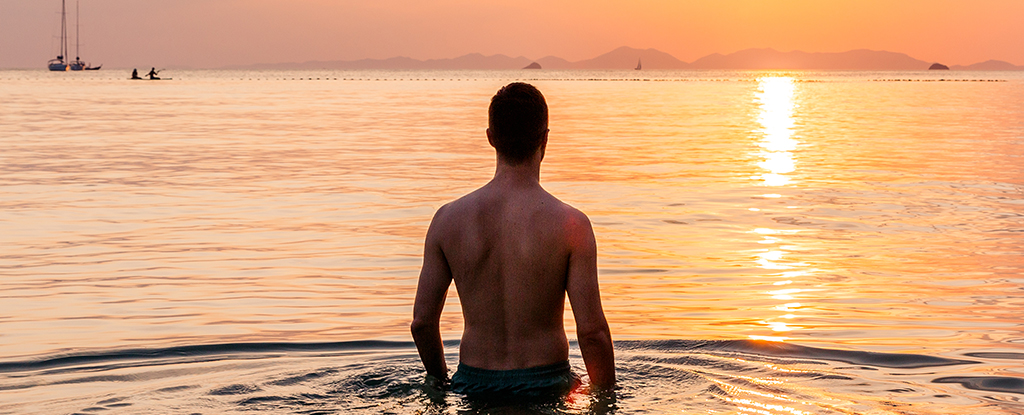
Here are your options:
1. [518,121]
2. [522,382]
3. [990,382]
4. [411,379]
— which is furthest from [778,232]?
[518,121]

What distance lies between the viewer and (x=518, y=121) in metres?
5.00

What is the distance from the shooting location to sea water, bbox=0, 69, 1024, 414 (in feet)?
21.3

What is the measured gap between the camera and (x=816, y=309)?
30.3ft

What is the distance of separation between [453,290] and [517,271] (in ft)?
17.9

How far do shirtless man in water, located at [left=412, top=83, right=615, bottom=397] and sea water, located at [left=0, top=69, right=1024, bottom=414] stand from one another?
0.76 feet

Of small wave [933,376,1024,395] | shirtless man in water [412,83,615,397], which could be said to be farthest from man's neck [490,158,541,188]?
small wave [933,376,1024,395]

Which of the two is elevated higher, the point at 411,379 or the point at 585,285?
the point at 585,285

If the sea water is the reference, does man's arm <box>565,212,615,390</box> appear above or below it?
above

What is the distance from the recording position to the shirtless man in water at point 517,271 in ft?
16.6

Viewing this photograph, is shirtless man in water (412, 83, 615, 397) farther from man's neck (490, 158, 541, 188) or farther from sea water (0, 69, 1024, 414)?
sea water (0, 69, 1024, 414)

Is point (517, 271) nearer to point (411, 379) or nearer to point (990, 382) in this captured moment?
point (411, 379)

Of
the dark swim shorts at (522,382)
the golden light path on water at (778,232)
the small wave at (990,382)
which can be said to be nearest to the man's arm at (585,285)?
the dark swim shorts at (522,382)

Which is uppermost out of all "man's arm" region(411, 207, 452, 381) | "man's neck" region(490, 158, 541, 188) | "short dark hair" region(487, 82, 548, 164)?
"short dark hair" region(487, 82, 548, 164)

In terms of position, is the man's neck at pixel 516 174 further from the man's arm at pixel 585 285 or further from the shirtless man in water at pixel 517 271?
the man's arm at pixel 585 285
